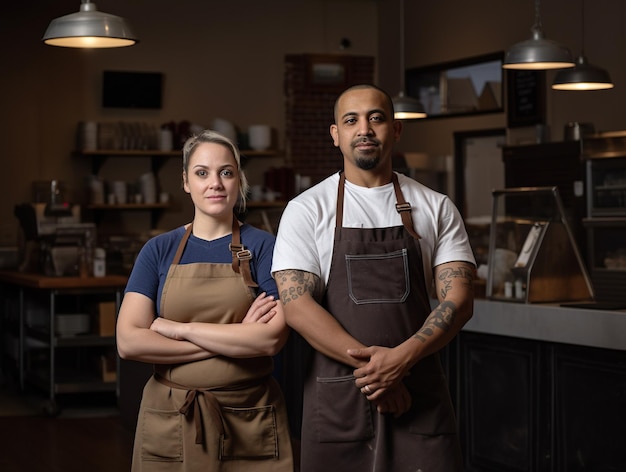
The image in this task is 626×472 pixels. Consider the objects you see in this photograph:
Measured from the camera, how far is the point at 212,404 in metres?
2.54

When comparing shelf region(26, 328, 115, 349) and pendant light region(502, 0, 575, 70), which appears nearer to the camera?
pendant light region(502, 0, 575, 70)

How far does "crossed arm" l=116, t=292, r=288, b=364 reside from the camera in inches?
99.2

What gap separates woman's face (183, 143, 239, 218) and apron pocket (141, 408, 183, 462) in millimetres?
516

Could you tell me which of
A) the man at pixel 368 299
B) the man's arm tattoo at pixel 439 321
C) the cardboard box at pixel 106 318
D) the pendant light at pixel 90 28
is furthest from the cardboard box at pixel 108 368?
the man's arm tattoo at pixel 439 321

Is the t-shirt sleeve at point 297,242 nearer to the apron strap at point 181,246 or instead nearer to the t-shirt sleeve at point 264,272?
the t-shirt sleeve at point 264,272

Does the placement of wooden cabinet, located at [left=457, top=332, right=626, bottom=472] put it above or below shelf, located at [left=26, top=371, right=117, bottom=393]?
above

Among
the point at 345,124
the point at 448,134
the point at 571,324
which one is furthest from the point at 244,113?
the point at 345,124

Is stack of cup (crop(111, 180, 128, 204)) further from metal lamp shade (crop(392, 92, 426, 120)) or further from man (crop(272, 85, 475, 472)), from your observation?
man (crop(272, 85, 475, 472))

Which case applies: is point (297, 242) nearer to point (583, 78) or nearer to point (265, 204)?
point (583, 78)

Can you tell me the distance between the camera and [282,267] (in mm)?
2623

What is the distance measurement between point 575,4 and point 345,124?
6104 millimetres

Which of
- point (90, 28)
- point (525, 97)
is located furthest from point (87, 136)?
point (90, 28)

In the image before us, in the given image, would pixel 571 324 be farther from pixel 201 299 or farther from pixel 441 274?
pixel 201 299

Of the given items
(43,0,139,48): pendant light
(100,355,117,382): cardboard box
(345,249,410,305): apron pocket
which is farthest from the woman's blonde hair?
(100,355,117,382): cardboard box
